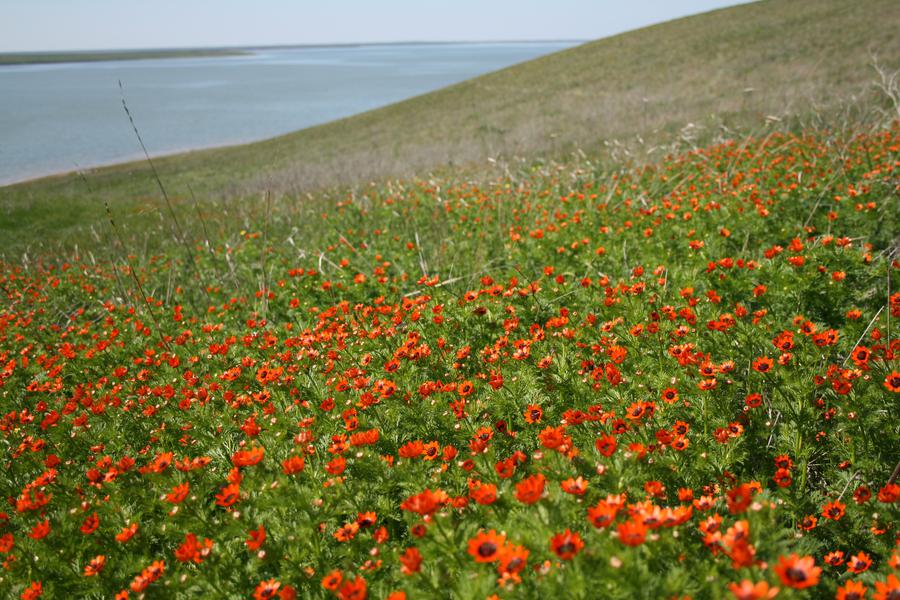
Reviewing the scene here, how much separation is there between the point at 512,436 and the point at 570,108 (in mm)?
26996

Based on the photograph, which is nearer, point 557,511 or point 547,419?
point 557,511

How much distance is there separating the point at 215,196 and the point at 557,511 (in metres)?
19.1

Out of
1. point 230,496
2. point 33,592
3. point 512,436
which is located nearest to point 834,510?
point 512,436

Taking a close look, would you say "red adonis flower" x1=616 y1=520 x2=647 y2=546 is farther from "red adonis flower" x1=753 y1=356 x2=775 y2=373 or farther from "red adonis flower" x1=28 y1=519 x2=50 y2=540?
"red adonis flower" x1=28 y1=519 x2=50 y2=540

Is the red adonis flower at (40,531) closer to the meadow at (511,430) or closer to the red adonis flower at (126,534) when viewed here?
the meadow at (511,430)

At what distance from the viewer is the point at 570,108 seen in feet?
87.9

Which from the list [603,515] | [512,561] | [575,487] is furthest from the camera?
[575,487]

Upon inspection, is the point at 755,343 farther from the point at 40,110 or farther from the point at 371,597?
the point at 40,110

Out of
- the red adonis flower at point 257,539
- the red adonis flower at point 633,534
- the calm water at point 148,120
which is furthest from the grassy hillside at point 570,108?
the red adonis flower at point 633,534

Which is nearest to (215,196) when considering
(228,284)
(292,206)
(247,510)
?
(292,206)

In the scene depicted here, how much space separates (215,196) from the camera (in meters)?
18.3

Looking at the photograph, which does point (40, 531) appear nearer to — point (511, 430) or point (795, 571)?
point (511, 430)

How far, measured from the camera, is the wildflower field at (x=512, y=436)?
5.82 ft

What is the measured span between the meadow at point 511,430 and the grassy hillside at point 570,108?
7.40m
